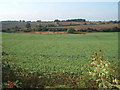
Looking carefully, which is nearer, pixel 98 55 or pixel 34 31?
pixel 98 55

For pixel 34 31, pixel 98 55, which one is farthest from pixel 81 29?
pixel 98 55

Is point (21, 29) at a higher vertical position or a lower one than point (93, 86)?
higher

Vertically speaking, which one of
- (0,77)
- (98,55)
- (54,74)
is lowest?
(54,74)

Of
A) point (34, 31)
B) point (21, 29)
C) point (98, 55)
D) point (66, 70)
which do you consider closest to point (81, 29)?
point (34, 31)

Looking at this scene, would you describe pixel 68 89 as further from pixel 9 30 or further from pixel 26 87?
pixel 9 30

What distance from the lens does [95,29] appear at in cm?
5697

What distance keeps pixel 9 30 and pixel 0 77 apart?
167ft

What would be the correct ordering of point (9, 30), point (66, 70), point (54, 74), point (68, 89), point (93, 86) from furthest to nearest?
point (9, 30) → point (66, 70) → point (54, 74) → point (93, 86) → point (68, 89)

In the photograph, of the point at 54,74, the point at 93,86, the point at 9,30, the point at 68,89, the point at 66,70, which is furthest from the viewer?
the point at 9,30

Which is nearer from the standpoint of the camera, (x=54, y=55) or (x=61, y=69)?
(x=61, y=69)

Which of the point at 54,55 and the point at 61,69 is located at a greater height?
the point at 54,55

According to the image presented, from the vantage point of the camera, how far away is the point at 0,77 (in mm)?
5418

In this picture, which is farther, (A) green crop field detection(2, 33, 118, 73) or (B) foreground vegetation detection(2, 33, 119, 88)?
(A) green crop field detection(2, 33, 118, 73)

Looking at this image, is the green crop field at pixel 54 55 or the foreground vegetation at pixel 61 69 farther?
the green crop field at pixel 54 55
